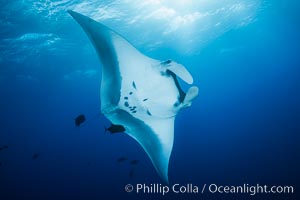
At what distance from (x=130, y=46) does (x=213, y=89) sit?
Result: 34.7m

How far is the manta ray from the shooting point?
2705mm

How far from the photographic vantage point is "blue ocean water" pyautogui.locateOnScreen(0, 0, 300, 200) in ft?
34.9

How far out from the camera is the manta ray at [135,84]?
2.71 meters

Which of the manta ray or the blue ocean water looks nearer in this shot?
the manta ray

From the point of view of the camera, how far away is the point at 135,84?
9.67 ft

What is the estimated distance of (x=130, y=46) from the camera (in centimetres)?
273

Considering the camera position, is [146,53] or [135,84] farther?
[146,53]

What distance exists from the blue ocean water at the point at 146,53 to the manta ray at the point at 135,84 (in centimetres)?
427

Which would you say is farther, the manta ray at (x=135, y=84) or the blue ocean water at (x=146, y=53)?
the blue ocean water at (x=146, y=53)

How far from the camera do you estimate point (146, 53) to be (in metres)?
15.5

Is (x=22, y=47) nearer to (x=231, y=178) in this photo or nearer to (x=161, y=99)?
(x=161, y=99)

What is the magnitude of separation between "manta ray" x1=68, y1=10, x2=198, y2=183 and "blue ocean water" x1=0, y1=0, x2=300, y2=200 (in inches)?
168

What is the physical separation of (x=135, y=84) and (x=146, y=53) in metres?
12.9

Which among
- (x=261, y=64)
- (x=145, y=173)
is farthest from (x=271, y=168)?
(x=261, y=64)
